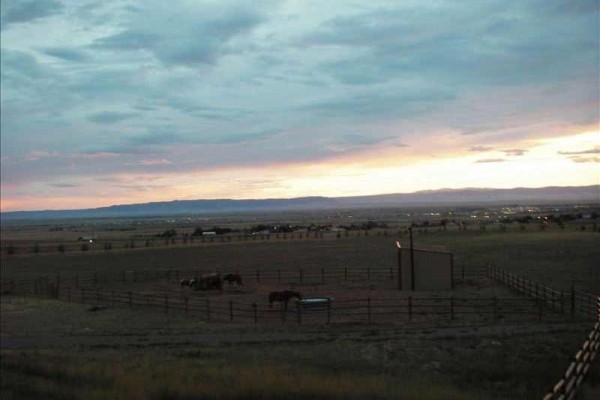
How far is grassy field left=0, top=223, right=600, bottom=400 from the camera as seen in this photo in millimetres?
11562

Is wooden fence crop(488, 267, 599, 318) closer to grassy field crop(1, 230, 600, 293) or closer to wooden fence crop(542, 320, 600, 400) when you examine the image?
grassy field crop(1, 230, 600, 293)

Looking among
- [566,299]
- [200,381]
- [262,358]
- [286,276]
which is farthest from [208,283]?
[200,381]

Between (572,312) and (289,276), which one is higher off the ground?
(572,312)

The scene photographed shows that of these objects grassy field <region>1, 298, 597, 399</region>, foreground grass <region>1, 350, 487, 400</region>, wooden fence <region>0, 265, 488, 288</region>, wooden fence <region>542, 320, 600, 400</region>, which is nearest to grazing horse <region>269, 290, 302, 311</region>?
grassy field <region>1, 298, 597, 399</region>

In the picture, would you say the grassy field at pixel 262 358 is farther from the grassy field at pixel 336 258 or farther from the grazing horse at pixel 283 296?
the grassy field at pixel 336 258

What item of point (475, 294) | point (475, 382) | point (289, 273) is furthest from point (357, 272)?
point (475, 382)

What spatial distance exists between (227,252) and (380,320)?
4228 cm

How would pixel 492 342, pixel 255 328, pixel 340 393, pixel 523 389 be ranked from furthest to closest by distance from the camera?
pixel 255 328 < pixel 492 342 < pixel 523 389 < pixel 340 393

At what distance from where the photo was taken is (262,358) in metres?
15.4

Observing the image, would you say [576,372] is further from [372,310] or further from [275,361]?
[372,310]

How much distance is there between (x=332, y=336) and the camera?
18969 millimetres

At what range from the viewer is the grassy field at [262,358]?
37.9ft

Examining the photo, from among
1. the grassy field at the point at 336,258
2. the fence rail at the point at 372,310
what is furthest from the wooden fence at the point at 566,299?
the grassy field at the point at 336,258

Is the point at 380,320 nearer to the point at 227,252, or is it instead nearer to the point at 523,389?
the point at 523,389
